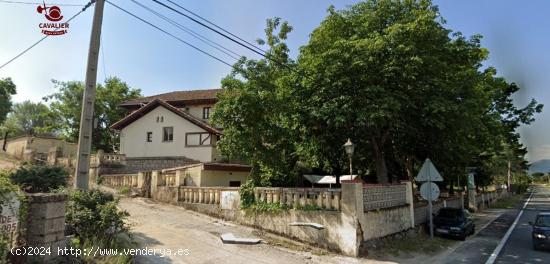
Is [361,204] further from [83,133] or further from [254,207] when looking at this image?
[83,133]

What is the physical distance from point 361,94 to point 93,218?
10.3m

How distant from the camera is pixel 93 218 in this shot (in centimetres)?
867

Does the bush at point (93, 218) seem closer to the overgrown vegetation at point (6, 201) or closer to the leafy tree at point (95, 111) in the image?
the overgrown vegetation at point (6, 201)

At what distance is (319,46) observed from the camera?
16953 mm

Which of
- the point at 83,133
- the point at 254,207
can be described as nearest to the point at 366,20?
the point at 254,207

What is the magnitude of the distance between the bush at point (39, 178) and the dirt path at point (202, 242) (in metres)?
2.69

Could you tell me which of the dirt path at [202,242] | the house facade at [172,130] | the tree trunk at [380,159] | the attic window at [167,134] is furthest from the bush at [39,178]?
the attic window at [167,134]

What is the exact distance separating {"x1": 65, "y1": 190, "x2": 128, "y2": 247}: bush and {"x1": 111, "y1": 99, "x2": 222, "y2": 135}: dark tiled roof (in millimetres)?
19793

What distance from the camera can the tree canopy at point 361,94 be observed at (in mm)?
14577

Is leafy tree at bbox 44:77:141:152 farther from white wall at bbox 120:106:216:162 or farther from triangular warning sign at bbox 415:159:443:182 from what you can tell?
triangular warning sign at bbox 415:159:443:182

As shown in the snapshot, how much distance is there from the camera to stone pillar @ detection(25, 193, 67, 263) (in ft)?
22.5

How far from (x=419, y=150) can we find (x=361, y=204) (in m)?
9.05

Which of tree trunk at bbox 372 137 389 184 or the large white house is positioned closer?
tree trunk at bbox 372 137 389 184

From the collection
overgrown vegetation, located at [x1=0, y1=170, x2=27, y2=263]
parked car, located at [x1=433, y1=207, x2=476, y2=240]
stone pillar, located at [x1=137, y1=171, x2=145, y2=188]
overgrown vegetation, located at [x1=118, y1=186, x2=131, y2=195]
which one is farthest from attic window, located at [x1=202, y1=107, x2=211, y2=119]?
overgrown vegetation, located at [x1=0, y1=170, x2=27, y2=263]
